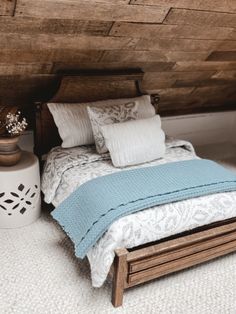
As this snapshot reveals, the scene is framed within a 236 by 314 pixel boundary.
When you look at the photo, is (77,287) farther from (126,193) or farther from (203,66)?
(203,66)

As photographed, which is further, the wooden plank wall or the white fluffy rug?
the wooden plank wall

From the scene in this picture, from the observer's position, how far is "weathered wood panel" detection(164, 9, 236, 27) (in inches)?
86.3

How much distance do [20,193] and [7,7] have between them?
112 cm

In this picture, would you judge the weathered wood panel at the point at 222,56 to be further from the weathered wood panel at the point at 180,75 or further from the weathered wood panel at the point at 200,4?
the weathered wood panel at the point at 200,4

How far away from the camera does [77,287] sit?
1.95 m

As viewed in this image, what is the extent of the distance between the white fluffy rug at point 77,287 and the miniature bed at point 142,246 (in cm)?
10

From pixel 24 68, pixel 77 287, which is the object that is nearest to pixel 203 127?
pixel 24 68

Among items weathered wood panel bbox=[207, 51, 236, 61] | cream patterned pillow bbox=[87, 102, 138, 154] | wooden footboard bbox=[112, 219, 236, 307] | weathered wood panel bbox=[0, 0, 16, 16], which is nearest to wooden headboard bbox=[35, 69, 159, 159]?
cream patterned pillow bbox=[87, 102, 138, 154]

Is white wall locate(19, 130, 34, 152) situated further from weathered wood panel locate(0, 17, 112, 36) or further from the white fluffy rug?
weathered wood panel locate(0, 17, 112, 36)

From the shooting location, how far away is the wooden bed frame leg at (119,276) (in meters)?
1.73

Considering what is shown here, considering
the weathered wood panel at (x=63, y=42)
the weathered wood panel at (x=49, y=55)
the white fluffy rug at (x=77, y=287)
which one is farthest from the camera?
the weathered wood panel at (x=49, y=55)

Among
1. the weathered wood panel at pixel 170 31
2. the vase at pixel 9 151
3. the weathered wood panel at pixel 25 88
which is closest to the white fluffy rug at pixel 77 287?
the vase at pixel 9 151

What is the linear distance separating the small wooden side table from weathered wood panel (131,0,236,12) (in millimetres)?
1223

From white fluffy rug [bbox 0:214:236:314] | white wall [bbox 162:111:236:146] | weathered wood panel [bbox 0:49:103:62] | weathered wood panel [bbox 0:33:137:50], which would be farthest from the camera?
white wall [bbox 162:111:236:146]
